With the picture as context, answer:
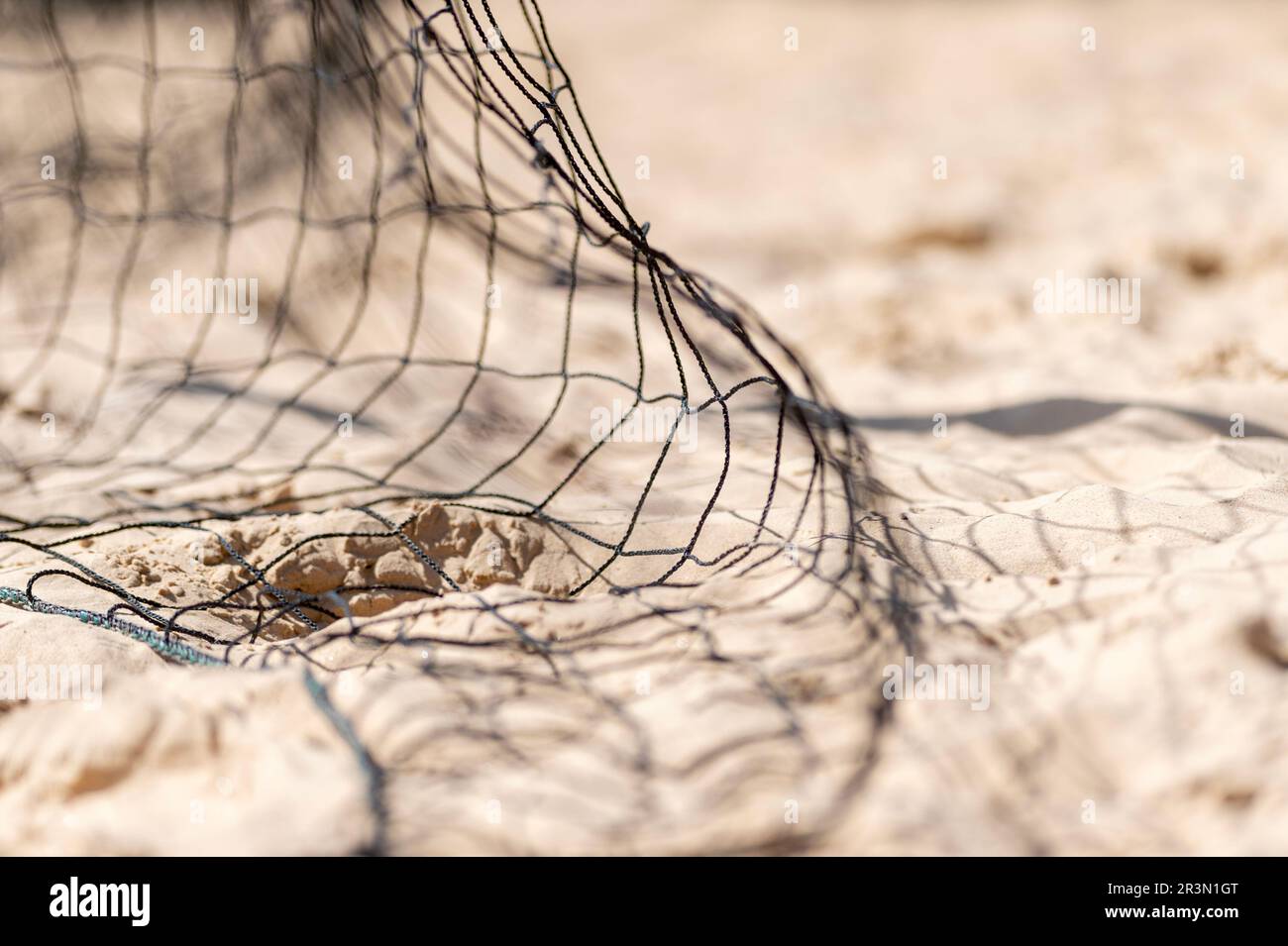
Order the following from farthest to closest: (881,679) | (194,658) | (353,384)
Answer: (353,384), (194,658), (881,679)

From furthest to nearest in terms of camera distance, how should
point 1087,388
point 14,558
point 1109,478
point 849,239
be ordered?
point 849,239, point 1087,388, point 1109,478, point 14,558

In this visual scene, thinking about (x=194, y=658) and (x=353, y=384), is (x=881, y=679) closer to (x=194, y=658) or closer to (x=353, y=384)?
(x=194, y=658)

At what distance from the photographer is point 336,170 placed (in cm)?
328

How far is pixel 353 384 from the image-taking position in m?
2.68

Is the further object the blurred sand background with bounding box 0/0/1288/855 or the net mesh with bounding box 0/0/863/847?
the net mesh with bounding box 0/0/863/847

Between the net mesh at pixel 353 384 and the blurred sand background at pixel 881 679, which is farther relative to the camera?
the net mesh at pixel 353 384

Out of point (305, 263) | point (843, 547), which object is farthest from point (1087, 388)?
point (305, 263)

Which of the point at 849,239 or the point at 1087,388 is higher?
the point at 849,239

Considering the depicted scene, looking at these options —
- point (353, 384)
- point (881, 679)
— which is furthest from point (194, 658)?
point (353, 384)

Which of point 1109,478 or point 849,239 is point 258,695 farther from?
point 849,239

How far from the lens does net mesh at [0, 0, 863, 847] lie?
1.75m

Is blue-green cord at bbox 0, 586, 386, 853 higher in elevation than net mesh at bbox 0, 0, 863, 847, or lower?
lower

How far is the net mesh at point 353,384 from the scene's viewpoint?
1.75 meters
